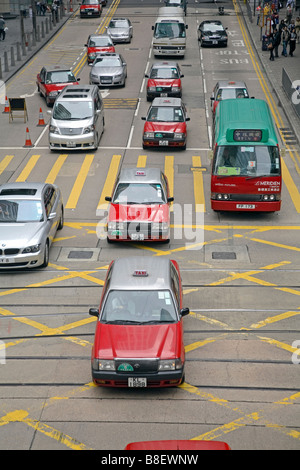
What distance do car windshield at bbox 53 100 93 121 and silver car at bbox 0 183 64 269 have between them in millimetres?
8679

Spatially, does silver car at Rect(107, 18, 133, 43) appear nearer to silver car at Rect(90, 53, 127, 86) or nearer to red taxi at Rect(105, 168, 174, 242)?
silver car at Rect(90, 53, 127, 86)

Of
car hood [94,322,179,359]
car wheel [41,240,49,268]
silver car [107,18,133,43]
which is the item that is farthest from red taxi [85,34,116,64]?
car hood [94,322,179,359]

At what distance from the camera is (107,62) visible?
4044 centimetres

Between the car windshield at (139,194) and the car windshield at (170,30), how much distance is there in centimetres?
2871

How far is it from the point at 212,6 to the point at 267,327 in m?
58.8

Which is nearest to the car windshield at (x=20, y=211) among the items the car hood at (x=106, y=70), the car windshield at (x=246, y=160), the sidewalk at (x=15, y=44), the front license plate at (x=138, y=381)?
the car windshield at (x=246, y=160)

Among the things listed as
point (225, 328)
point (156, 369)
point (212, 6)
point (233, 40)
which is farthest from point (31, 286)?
point (212, 6)

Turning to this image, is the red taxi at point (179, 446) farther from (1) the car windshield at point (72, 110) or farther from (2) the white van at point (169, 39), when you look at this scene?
(2) the white van at point (169, 39)

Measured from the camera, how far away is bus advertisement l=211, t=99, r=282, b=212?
71.4 feet

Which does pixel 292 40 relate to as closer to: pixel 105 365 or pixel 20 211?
pixel 20 211

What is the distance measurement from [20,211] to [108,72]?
22.0 m

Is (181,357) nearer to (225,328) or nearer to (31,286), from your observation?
(225,328)

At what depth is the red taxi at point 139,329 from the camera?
12.2m

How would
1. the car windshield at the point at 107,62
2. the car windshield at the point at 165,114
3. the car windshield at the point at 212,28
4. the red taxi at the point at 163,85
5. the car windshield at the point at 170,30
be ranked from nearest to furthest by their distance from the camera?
the car windshield at the point at 165,114, the red taxi at the point at 163,85, the car windshield at the point at 107,62, the car windshield at the point at 170,30, the car windshield at the point at 212,28
